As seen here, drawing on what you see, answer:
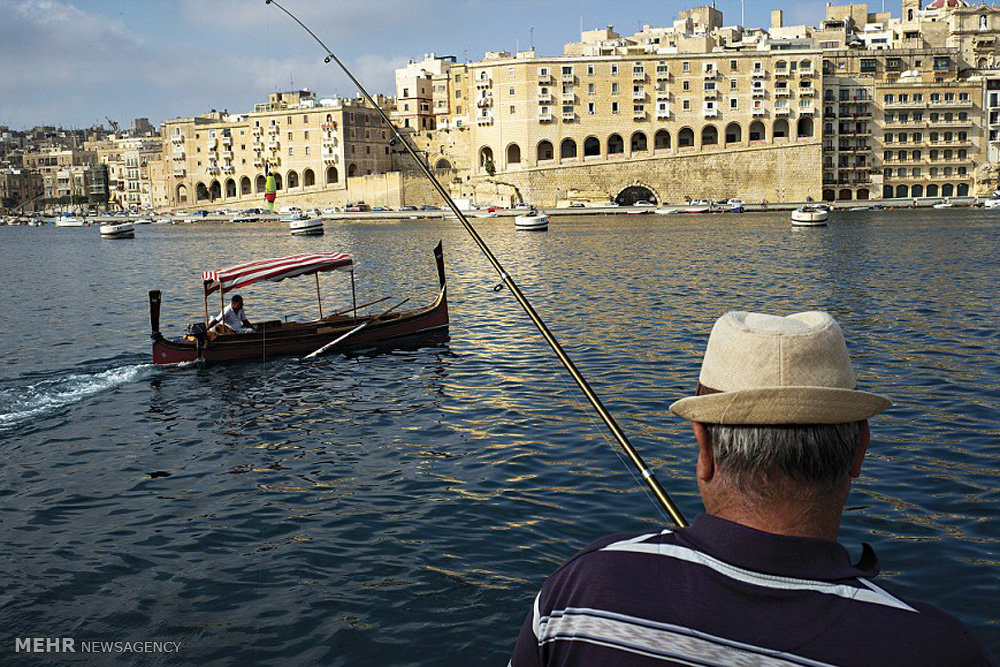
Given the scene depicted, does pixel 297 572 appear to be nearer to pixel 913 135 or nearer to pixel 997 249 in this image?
pixel 997 249

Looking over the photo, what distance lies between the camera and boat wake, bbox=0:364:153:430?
14.5 meters

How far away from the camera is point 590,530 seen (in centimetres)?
870

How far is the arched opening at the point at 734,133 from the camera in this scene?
8775cm

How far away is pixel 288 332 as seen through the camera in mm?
18344

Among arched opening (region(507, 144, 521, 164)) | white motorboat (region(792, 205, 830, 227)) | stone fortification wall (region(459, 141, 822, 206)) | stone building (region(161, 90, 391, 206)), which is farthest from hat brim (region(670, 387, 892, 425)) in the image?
stone building (region(161, 90, 391, 206))

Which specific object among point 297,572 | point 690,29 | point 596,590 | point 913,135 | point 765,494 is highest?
point 690,29

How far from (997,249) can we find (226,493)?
37655mm

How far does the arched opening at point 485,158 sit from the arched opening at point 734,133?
2249cm

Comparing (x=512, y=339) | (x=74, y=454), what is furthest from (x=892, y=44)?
(x=74, y=454)

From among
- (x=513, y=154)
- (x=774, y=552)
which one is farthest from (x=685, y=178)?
(x=774, y=552)

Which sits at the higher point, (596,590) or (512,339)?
(596,590)

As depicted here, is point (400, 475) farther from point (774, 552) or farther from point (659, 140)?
point (659, 140)

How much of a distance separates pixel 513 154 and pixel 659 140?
14013 millimetres

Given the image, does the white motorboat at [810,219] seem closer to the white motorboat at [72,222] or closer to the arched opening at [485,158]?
the arched opening at [485,158]
